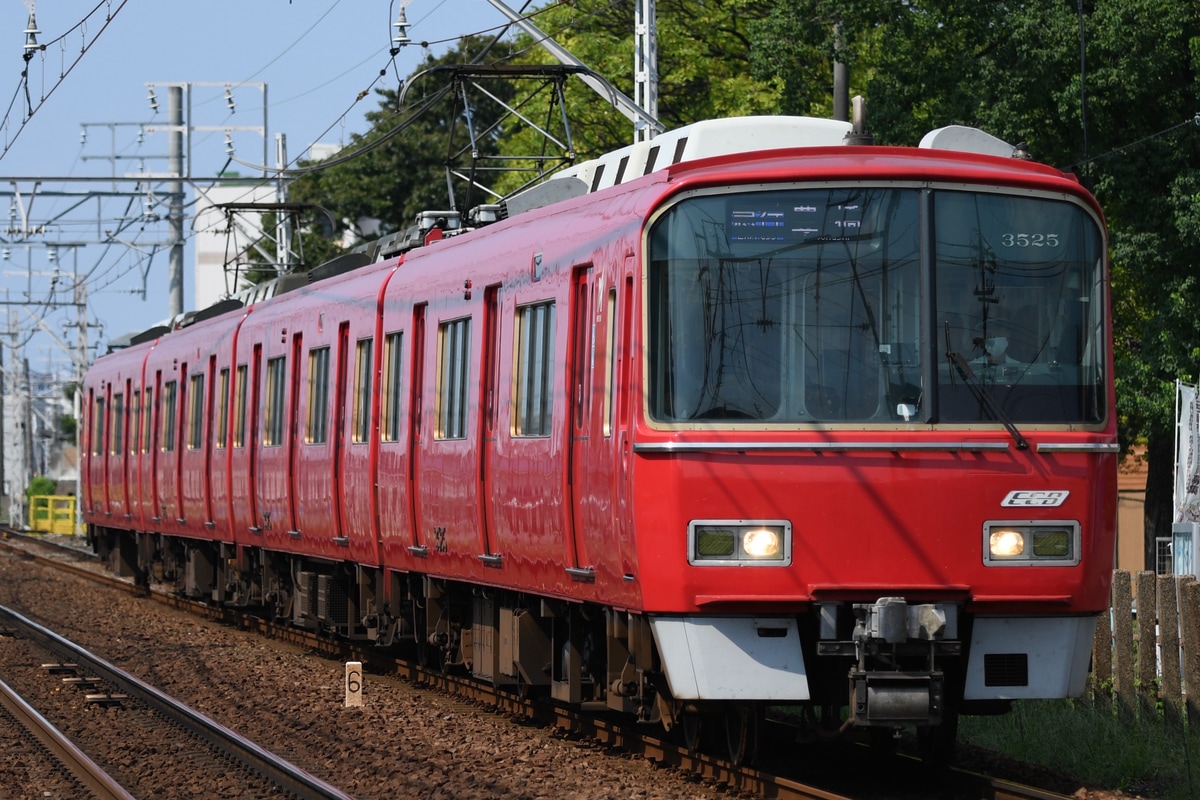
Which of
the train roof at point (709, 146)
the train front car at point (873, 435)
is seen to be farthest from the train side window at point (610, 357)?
the train roof at point (709, 146)

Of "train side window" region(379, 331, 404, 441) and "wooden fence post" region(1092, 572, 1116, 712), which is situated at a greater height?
"train side window" region(379, 331, 404, 441)

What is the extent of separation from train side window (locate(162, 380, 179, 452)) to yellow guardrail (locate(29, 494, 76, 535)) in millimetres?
26957

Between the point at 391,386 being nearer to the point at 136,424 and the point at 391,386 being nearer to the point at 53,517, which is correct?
the point at 136,424

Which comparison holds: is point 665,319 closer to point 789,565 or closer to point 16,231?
point 789,565

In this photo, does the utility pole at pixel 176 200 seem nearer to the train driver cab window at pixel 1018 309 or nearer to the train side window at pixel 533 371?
the train side window at pixel 533 371

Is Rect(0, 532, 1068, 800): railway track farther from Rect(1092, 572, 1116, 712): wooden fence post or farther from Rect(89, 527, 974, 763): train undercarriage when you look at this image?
Rect(1092, 572, 1116, 712): wooden fence post

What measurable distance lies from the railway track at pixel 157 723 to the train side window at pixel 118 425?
317 inches

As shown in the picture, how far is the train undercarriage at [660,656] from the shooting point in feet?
29.0

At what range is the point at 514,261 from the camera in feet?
37.9

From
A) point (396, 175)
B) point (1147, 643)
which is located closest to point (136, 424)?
point (1147, 643)

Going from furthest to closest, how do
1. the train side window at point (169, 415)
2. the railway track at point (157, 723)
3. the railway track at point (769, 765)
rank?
the train side window at point (169, 415) < the railway track at point (157, 723) < the railway track at point (769, 765)

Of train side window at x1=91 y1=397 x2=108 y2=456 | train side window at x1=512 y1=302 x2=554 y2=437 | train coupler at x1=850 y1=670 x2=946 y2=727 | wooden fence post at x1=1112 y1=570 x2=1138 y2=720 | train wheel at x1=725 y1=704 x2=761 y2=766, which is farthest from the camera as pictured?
train side window at x1=91 y1=397 x2=108 y2=456

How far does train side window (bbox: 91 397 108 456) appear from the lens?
2831 cm

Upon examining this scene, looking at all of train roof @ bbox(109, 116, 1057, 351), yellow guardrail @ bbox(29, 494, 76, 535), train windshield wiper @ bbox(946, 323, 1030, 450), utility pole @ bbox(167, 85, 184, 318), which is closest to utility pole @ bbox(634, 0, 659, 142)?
train roof @ bbox(109, 116, 1057, 351)
